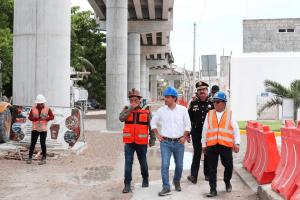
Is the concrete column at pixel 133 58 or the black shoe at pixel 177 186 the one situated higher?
the concrete column at pixel 133 58

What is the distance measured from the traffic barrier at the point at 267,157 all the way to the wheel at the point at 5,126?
838cm

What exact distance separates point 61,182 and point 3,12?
30.5m

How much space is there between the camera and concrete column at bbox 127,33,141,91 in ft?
120

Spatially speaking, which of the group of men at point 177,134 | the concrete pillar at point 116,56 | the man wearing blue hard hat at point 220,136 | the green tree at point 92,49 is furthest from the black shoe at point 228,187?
the green tree at point 92,49

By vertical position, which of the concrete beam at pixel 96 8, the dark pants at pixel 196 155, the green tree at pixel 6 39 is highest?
the concrete beam at pixel 96 8

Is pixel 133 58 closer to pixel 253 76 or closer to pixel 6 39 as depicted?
pixel 253 76

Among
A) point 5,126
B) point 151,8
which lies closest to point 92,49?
point 151,8

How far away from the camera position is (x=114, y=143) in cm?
1625

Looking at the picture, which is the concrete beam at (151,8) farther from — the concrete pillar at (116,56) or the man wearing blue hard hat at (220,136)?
the man wearing blue hard hat at (220,136)

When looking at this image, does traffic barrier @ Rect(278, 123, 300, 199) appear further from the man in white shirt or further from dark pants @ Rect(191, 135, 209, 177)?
dark pants @ Rect(191, 135, 209, 177)

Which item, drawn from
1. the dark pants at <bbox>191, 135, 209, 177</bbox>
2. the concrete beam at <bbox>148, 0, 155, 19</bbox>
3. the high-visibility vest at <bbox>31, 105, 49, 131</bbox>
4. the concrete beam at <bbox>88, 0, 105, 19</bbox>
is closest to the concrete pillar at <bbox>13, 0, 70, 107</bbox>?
the high-visibility vest at <bbox>31, 105, 49, 131</bbox>

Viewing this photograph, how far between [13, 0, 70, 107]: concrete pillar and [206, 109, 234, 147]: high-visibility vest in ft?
22.1

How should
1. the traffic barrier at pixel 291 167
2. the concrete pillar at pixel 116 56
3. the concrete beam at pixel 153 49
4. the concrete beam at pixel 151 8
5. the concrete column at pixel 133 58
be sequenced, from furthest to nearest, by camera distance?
the concrete beam at pixel 153 49 < the concrete column at pixel 133 58 < the concrete beam at pixel 151 8 < the concrete pillar at pixel 116 56 < the traffic barrier at pixel 291 167

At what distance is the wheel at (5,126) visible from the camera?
1349 centimetres
